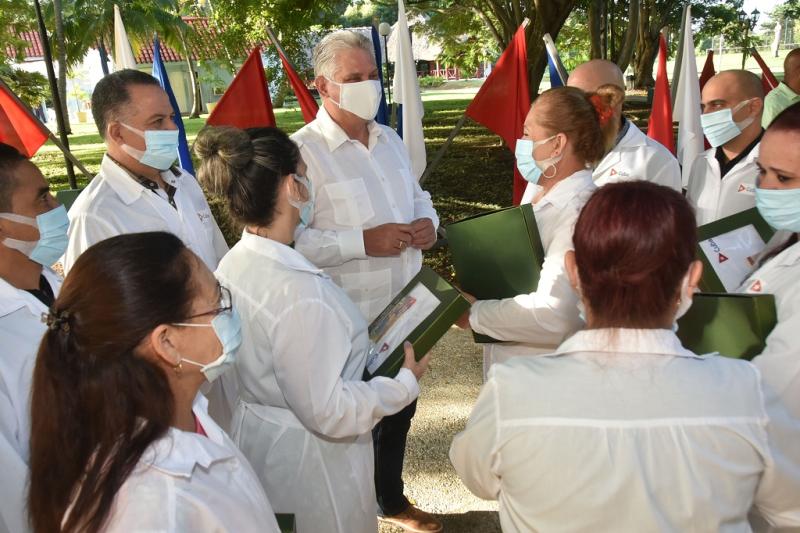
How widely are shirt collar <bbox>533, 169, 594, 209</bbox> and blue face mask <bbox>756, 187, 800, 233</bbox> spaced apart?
1.97ft

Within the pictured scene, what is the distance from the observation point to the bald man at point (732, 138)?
3594 millimetres

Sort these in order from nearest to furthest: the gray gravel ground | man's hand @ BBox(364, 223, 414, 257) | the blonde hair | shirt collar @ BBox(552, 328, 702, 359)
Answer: shirt collar @ BBox(552, 328, 702, 359), man's hand @ BBox(364, 223, 414, 257), the blonde hair, the gray gravel ground

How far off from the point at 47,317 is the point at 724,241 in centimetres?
217

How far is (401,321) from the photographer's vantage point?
2.28 m

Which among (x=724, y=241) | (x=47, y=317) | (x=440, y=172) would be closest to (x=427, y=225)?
(x=724, y=241)

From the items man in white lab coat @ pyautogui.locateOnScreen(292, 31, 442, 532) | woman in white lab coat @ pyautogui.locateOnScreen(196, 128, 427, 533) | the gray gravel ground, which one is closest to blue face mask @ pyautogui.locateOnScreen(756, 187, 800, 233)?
woman in white lab coat @ pyautogui.locateOnScreen(196, 128, 427, 533)

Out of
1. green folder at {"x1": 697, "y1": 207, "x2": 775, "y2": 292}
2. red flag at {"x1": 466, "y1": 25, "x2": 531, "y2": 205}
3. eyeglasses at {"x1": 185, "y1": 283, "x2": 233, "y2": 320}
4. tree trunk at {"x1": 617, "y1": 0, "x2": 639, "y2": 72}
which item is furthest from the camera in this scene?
tree trunk at {"x1": 617, "y1": 0, "x2": 639, "y2": 72}

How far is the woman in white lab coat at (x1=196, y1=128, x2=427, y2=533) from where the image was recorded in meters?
1.87

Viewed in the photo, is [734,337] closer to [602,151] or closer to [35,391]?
[602,151]

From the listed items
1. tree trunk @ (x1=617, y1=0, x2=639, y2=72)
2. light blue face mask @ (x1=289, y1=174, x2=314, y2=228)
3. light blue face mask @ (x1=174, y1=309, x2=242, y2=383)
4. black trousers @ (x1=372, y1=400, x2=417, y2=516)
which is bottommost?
black trousers @ (x1=372, y1=400, x2=417, y2=516)

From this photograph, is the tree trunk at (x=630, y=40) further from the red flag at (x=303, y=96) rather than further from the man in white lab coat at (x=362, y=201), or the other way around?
the man in white lab coat at (x=362, y=201)

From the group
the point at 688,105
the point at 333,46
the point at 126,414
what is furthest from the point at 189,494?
the point at 688,105

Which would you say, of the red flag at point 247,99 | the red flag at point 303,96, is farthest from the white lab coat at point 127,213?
the red flag at point 303,96

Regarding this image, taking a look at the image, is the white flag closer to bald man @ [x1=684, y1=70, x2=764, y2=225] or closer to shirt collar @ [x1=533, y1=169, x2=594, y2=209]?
bald man @ [x1=684, y1=70, x2=764, y2=225]
